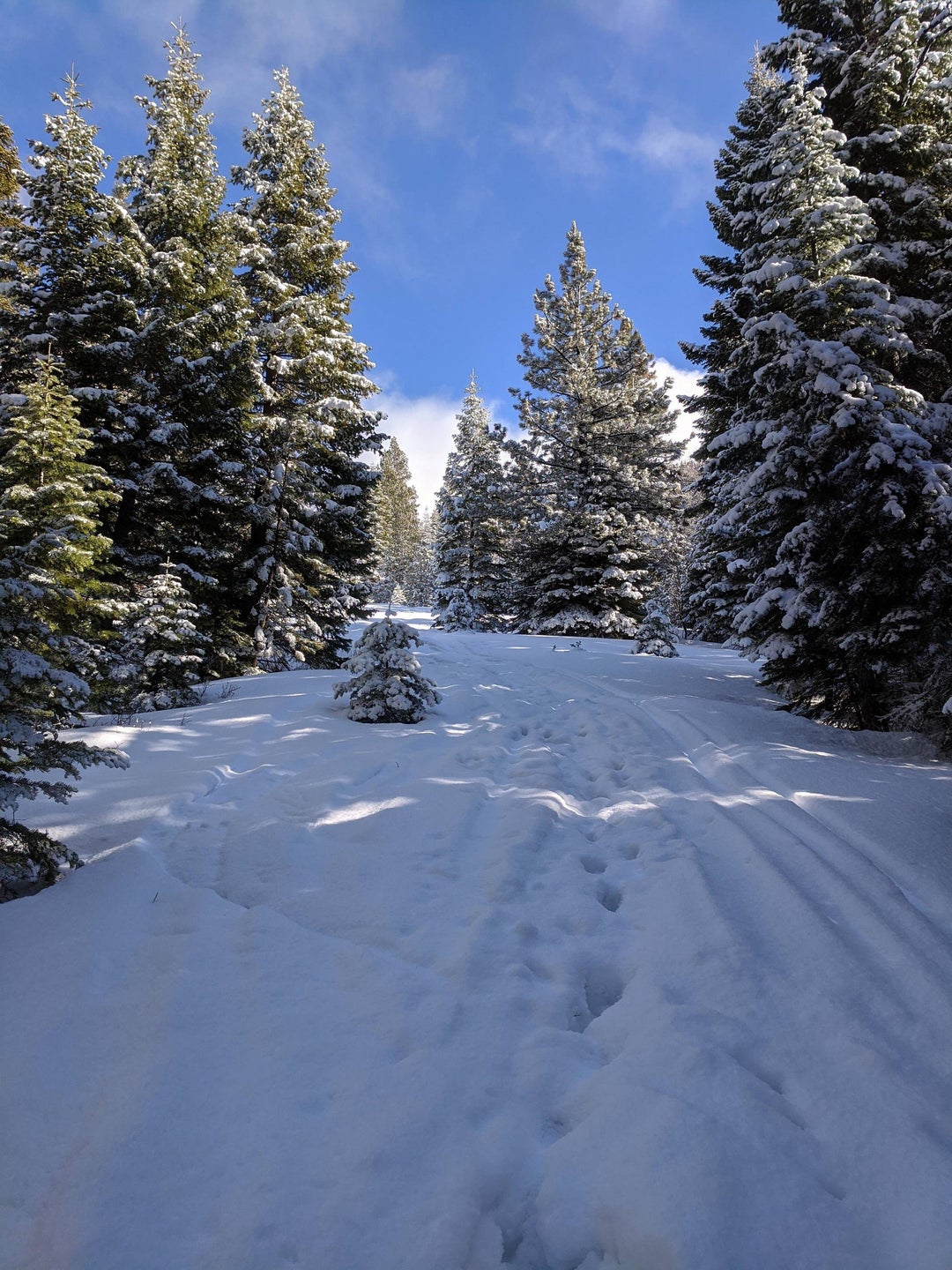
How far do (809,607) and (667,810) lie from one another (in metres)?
4.09

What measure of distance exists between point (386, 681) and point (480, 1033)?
500cm

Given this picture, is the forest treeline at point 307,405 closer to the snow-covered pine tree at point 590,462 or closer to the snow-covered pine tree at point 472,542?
the snow-covered pine tree at point 590,462

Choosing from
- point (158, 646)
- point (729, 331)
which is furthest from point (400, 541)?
point (158, 646)

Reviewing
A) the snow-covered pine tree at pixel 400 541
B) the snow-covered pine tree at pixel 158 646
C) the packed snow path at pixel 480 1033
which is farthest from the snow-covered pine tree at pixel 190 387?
the snow-covered pine tree at pixel 400 541

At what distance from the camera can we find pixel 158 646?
→ 784cm

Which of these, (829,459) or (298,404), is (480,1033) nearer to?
(829,459)

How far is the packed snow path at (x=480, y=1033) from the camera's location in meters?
1.46

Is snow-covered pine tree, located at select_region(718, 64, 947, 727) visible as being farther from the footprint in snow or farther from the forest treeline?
the footprint in snow

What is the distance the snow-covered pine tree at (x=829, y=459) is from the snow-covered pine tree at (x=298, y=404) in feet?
28.8

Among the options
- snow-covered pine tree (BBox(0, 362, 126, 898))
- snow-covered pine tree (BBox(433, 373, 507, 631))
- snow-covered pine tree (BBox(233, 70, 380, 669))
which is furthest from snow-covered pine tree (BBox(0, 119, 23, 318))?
snow-covered pine tree (BBox(433, 373, 507, 631))

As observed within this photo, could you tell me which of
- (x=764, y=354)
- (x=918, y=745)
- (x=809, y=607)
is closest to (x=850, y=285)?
(x=764, y=354)

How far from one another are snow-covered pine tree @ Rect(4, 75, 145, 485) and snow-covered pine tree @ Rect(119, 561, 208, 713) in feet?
11.1

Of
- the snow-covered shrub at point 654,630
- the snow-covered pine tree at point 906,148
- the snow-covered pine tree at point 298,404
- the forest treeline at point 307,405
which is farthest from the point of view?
the snow-covered shrub at point 654,630

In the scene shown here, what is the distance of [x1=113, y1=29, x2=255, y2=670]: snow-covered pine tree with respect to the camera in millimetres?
9992
